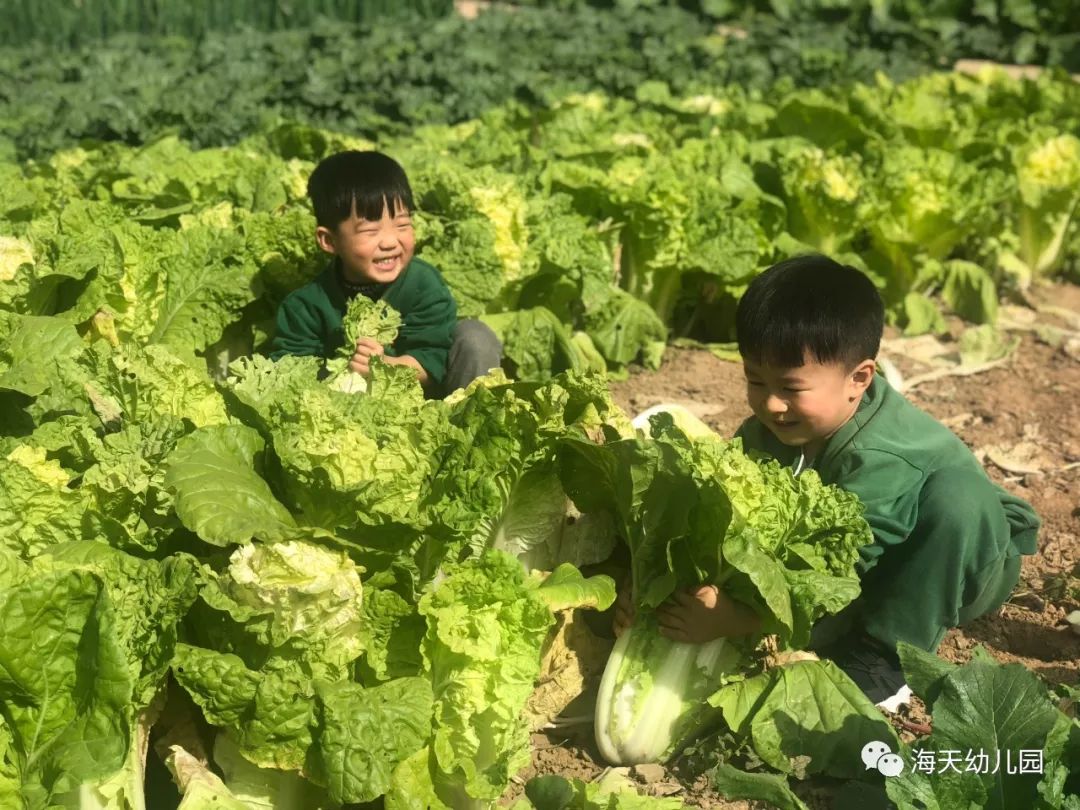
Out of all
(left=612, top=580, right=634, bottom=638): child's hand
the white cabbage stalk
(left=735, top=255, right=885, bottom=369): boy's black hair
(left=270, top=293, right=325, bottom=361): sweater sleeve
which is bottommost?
the white cabbage stalk

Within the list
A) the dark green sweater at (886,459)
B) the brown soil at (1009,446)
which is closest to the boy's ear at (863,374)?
the dark green sweater at (886,459)

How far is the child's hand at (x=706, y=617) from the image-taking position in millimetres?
3139

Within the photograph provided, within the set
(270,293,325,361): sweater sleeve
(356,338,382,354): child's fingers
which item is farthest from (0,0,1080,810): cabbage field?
(356,338,382,354): child's fingers

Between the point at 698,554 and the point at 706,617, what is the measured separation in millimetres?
163

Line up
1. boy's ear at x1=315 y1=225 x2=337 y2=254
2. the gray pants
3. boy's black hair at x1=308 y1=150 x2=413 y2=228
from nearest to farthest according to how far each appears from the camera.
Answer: boy's black hair at x1=308 y1=150 x2=413 y2=228
boy's ear at x1=315 y1=225 x2=337 y2=254
the gray pants

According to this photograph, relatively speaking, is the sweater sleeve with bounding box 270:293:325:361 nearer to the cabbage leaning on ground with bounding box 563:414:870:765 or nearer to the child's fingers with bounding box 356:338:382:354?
the child's fingers with bounding box 356:338:382:354

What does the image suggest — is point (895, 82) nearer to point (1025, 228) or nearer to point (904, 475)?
point (1025, 228)

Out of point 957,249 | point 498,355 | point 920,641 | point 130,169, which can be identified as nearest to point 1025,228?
point 957,249

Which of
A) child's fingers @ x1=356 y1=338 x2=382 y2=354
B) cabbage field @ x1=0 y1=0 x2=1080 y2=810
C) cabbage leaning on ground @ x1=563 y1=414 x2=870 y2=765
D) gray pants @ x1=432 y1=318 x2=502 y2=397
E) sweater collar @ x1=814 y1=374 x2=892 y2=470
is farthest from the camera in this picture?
gray pants @ x1=432 y1=318 x2=502 y2=397

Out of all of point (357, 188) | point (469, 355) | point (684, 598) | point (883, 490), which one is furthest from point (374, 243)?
point (883, 490)

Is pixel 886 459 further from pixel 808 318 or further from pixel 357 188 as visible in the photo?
pixel 357 188

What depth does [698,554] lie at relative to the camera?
3.16 meters

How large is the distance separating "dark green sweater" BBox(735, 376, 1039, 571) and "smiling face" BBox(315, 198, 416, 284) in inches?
64.8

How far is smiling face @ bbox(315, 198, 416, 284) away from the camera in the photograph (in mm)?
4422
